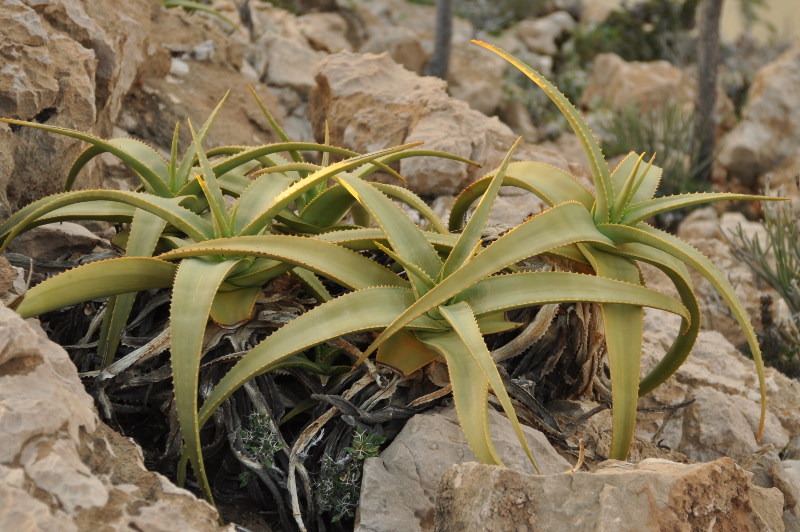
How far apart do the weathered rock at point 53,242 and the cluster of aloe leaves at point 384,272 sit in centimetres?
16

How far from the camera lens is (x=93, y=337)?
2.13m

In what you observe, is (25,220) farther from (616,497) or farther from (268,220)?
(616,497)

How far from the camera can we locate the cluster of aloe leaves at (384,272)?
5.81ft

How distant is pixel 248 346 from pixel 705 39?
19.8 ft

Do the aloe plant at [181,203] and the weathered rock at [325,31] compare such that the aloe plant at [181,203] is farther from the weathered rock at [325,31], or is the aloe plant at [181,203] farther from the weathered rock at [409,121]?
the weathered rock at [325,31]

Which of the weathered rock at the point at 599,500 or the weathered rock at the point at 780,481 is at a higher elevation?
the weathered rock at the point at 599,500

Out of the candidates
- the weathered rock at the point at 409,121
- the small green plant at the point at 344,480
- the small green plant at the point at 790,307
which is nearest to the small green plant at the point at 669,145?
the small green plant at the point at 790,307

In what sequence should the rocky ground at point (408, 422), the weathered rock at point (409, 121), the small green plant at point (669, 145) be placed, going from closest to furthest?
the rocky ground at point (408, 422) → the weathered rock at point (409, 121) → the small green plant at point (669, 145)

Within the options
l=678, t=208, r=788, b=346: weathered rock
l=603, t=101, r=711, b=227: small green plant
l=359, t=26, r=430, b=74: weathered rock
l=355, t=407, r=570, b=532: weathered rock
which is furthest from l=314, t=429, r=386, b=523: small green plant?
l=359, t=26, r=430, b=74: weathered rock

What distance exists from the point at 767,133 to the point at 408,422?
6159 mm

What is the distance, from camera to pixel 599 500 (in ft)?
5.12

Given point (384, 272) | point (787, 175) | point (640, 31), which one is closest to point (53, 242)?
point (384, 272)

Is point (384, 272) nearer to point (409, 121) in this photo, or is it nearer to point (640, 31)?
point (409, 121)

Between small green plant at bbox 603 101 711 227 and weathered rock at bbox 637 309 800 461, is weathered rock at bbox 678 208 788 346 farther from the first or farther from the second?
small green plant at bbox 603 101 711 227
